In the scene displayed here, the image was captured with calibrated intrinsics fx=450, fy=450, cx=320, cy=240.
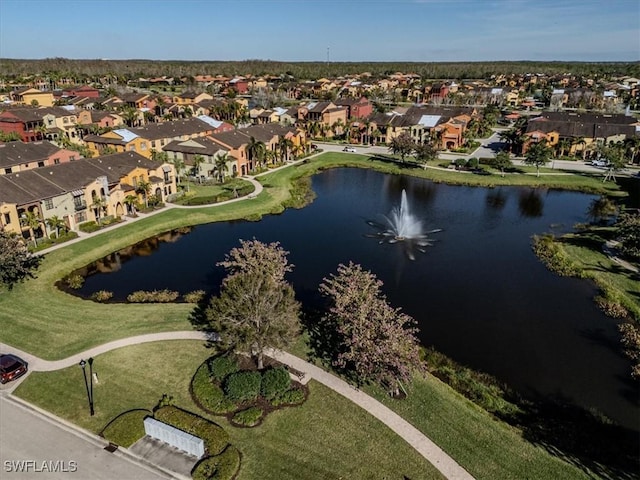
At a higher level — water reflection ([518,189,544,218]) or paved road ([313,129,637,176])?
paved road ([313,129,637,176])

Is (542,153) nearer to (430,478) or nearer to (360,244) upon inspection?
(360,244)

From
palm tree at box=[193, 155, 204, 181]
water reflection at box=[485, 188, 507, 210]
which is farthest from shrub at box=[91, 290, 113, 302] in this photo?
water reflection at box=[485, 188, 507, 210]

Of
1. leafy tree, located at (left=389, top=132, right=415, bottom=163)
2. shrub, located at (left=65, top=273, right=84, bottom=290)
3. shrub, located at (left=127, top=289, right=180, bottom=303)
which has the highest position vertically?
leafy tree, located at (left=389, top=132, right=415, bottom=163)

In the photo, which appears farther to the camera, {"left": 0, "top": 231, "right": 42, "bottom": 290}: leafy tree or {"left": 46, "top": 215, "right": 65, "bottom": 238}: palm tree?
{"left": 46, "top": 215, "right": 65, "bottom": 238}: palm tree

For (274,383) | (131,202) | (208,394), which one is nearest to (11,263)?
(131,202)

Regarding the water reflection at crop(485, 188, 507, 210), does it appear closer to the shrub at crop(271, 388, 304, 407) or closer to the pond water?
the pond water

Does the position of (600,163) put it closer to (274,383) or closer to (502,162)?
(502,162)

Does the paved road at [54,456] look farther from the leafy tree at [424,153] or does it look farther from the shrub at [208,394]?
the leafy tree at [424,153]
